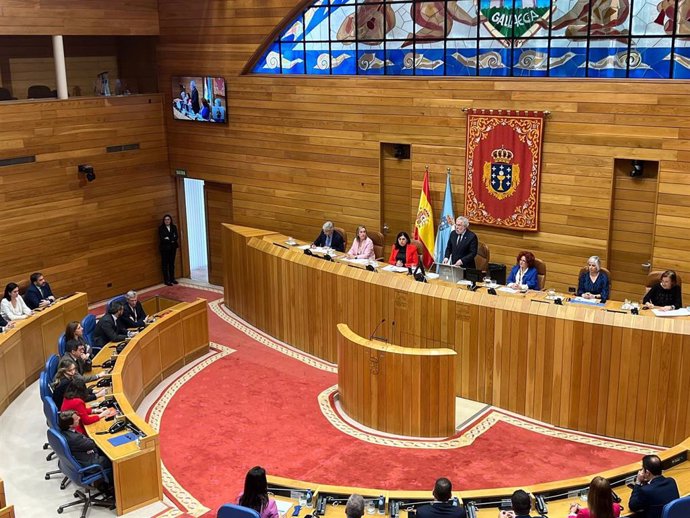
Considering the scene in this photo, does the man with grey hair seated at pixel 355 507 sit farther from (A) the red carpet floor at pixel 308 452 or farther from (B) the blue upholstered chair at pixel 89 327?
(B) the blue upholstered chair at pixel 89 327

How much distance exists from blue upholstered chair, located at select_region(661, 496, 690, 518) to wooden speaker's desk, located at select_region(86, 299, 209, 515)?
463 centimetres

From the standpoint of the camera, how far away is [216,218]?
15.7 m

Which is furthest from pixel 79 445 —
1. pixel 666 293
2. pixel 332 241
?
pixel 666 293

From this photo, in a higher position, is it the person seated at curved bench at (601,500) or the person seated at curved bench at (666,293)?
the person seated at curved bench at (666,293)

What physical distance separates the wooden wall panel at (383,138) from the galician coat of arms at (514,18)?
622mm

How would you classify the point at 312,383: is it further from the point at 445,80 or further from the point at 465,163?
the point at 445,80

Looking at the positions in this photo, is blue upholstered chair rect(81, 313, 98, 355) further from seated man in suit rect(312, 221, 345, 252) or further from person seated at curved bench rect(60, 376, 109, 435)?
seated man in suit rect(312, 221, 345, 252)

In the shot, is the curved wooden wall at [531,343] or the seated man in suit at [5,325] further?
the seated man in suit at [5,325]

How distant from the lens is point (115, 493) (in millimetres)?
7895

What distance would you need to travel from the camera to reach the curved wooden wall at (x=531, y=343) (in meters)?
8.77

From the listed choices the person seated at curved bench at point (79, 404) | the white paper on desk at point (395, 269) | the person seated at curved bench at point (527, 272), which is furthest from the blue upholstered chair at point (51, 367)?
the person seated at curved bench at point (527, 272)

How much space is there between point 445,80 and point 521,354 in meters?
4.44

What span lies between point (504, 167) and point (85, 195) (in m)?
7.36

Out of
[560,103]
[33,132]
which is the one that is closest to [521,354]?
[560,103]
